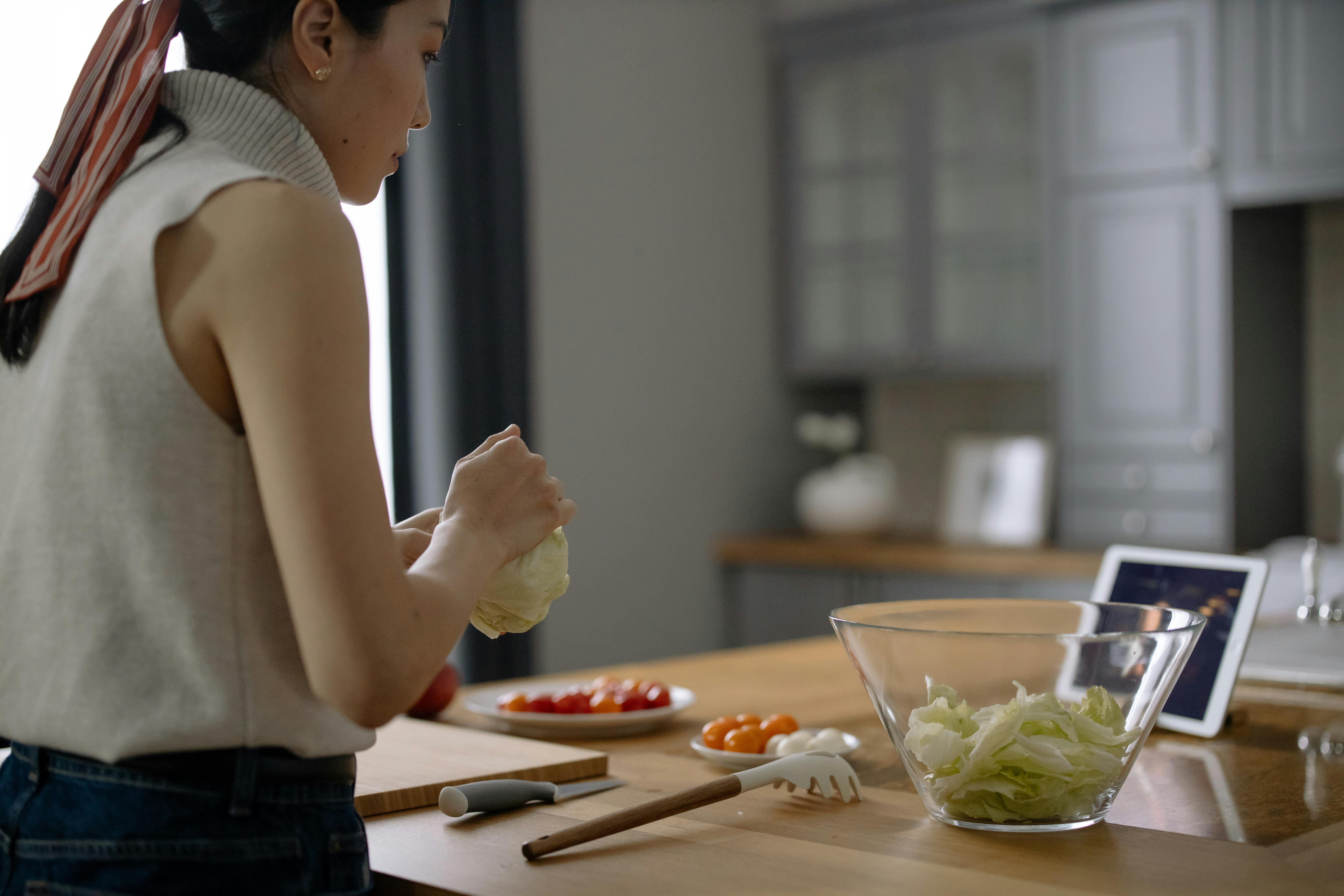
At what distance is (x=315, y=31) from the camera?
36.7 inches

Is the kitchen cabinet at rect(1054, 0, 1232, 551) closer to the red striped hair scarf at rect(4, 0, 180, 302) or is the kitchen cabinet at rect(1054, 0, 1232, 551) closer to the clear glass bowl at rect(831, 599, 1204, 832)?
the clear glass bowl at rect(831, 599, 1204, 832)

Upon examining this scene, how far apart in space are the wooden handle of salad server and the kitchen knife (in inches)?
3.2

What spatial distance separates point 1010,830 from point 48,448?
79cm

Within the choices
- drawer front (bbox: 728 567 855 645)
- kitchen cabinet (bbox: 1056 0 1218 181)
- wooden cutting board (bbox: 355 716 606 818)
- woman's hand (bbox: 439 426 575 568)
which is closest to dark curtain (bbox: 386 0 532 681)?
drawer front (bbox: 728 567 855 645)

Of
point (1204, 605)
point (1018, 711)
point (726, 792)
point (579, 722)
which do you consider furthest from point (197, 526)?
point (1204, 605)

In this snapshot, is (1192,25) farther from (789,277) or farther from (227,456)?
(227,456)

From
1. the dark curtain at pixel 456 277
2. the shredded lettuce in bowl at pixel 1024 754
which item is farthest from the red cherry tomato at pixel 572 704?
the dark curtain at pixel 456 277

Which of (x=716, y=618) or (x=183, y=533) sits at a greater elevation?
(x=183, y=533)

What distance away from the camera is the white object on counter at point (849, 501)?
14.5 feet

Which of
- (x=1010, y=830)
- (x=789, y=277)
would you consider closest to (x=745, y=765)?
(x=1010, y=830)

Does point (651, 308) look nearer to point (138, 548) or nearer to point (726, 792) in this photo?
point (726, 792)

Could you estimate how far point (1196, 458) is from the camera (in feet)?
12.0

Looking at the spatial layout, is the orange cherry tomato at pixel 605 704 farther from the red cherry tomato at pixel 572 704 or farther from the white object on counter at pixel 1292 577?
the white object on counter at pixel 1292 577

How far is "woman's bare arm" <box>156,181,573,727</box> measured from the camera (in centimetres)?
81
